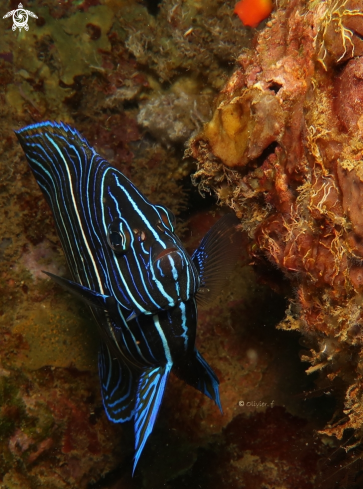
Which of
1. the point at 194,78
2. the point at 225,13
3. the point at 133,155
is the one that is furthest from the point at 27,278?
the point at 225,13

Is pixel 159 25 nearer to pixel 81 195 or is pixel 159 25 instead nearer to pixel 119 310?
pixel 81 195

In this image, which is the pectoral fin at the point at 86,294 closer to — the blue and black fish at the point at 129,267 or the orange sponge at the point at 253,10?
the blue and black fish at the point at 129,267

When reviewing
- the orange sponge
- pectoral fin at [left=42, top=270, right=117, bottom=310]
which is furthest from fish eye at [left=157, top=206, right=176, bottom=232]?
the orange sponge

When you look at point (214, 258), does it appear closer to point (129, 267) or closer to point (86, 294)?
point (129, 267)

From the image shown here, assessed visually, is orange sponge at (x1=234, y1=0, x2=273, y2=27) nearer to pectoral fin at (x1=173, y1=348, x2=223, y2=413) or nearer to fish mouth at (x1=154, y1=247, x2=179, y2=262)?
fish mouth at (x1=154, y1=247, x2=179, y2=262)

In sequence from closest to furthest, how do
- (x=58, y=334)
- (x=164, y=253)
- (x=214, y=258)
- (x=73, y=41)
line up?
(x=164, y=253) < (x=214, y=258) < (x=58, y=334) < (x=73, y=41)

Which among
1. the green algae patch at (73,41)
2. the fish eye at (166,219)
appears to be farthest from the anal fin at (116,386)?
the green algae patch at (73,41)

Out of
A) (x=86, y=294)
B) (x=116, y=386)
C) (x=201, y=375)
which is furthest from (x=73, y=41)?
(x=201, y=375)
